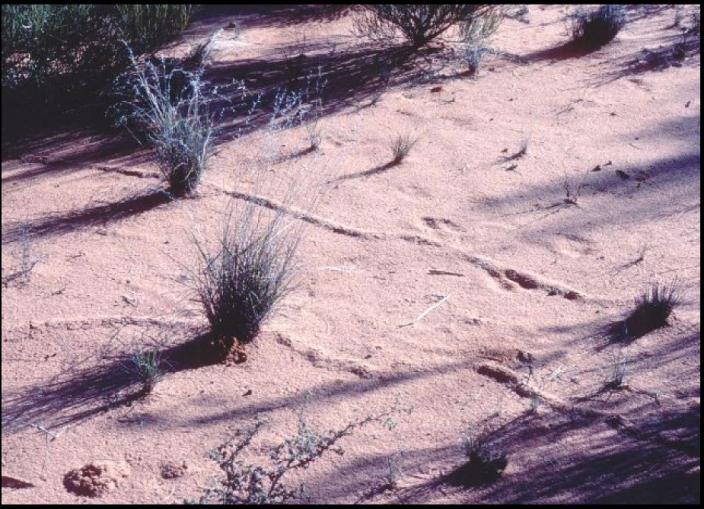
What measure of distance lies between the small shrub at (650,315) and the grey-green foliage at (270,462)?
1331 mm

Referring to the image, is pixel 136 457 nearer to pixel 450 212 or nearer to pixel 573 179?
pixel 450 212

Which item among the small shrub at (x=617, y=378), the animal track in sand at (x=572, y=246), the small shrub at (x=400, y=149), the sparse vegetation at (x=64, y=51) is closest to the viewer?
the small shrub at (x=617, y=378)

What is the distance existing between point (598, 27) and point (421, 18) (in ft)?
5.34

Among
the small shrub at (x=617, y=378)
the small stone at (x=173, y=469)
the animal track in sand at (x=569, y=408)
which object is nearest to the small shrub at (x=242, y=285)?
the small stone at (x=173, y=469)

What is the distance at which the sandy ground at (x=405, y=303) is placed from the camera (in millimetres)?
2994

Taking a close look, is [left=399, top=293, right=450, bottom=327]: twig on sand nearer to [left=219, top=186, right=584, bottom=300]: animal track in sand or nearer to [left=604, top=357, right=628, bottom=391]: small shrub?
[left=219, top=186, right=584, bottom=300]: animal track in sand

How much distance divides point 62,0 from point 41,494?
439 centimetres

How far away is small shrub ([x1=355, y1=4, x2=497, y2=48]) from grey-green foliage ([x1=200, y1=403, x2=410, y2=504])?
15.9ft

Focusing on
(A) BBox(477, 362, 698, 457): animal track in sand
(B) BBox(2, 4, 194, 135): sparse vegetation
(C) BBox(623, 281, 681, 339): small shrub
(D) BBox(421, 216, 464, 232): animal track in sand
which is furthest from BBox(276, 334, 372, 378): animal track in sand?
(B) BBox(2, 4, 194, 135): sparse vegetation

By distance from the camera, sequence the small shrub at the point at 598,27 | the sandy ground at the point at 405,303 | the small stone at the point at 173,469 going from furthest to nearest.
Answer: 1. the small shrub at the point at 598,27
2. the sandy ground at the point at 405,303
3. the small stone at the point at 173,469

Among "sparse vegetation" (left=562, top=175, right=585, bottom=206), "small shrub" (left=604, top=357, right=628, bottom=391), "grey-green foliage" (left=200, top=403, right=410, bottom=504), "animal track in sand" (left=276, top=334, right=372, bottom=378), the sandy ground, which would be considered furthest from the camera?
"sparse vegetation" (left=562, top=175, right=585, bottom=206)

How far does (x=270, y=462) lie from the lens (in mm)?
2941

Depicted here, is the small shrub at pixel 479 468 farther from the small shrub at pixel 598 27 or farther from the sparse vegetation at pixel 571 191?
the small shrub at pixel 598 27

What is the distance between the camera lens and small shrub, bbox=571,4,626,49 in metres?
7.41
